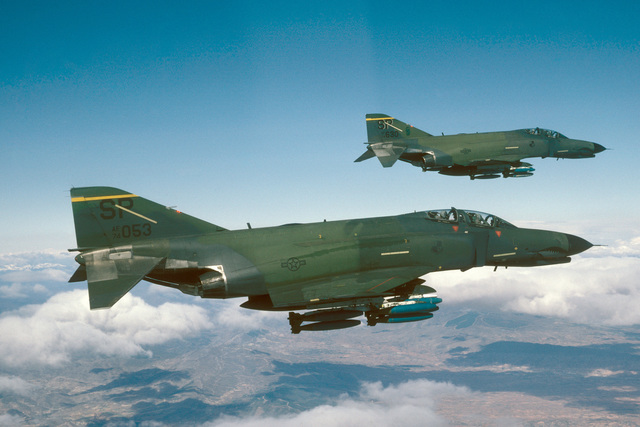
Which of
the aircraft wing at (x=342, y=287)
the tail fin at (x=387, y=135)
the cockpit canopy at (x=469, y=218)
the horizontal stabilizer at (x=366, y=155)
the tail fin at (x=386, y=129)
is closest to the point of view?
the aircraft wing at (x=342, y=287)

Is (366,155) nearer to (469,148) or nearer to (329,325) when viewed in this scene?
(469,148)

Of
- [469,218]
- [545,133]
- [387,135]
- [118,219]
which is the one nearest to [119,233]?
[118,219]

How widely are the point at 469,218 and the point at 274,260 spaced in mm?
8504

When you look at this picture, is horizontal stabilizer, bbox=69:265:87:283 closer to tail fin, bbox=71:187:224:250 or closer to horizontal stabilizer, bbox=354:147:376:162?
tail fin, bbox=71:187:224:250

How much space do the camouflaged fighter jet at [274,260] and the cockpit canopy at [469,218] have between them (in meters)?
0.86

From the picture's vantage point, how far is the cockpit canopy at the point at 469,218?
17.1 m

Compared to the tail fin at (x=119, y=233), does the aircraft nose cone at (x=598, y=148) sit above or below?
above

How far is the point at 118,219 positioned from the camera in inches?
573

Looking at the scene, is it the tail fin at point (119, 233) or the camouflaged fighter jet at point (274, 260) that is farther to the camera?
the tail fin at point (119, 233)

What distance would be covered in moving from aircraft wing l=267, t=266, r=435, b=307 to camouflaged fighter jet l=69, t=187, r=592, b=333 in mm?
34

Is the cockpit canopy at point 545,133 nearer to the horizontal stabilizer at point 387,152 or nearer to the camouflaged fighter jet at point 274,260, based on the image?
the horizontal stabilizer at point 387,152

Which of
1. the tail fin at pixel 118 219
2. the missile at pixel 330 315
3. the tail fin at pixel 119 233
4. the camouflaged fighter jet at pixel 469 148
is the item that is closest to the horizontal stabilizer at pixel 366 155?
the camouflaged fighter jet at pixel 469 148

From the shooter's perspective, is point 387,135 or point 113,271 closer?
point 113,271

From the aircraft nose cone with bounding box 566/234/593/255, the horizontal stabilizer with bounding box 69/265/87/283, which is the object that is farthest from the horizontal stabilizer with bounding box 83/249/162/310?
the aircraft nose cone with bounding box 566/234/593/255
